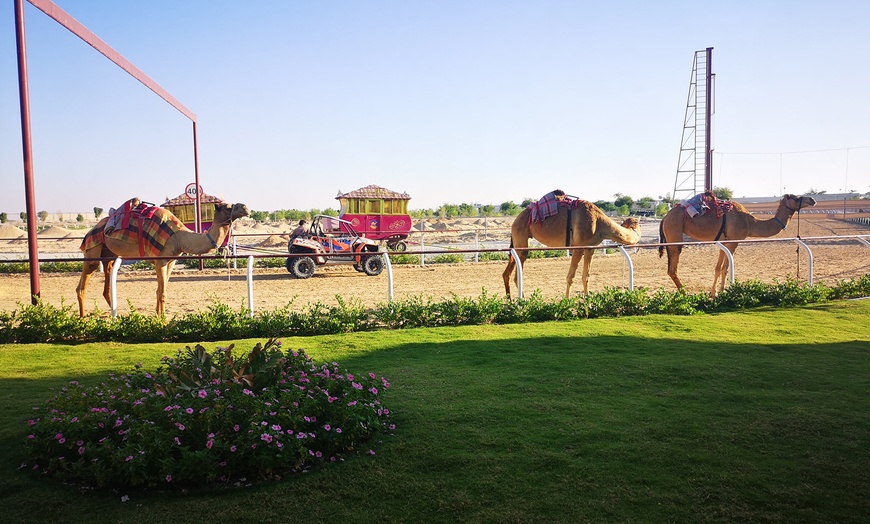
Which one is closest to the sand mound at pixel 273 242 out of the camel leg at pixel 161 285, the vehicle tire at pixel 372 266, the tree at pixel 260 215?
the vehicle tire at pixel 372 266

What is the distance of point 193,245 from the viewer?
414 inches

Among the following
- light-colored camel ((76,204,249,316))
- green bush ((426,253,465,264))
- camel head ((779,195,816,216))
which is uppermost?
camel head ((779,195,816,216))

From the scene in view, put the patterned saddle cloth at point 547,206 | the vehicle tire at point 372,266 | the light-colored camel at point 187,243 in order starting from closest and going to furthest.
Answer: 1. the light-colored camel at point 187,243
2. the patterned saddle cloth at point 547,206
3. the vehicle tire at point 372,266

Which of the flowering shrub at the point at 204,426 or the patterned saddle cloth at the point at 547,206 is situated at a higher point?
the patterned saddle cloth at the point at 547,206

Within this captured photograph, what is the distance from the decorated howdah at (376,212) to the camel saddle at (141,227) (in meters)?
10.4

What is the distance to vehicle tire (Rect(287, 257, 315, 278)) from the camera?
53.0 ft

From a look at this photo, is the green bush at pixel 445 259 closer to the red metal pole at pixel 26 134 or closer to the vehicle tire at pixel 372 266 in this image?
the vehicle tire at pixel 372 266

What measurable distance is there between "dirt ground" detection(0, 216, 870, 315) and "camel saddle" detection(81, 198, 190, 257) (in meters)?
1.18

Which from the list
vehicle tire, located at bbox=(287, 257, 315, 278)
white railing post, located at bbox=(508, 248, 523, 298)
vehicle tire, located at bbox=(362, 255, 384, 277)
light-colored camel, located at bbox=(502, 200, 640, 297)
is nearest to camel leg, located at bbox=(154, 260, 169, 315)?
white railing post, located at bbox=(508, 248, 523, 298)

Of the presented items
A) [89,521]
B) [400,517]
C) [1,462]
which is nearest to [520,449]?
[400,517]

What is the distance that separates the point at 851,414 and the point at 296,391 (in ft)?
13.3

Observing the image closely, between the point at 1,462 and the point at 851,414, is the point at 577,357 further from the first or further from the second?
the point at 1,462

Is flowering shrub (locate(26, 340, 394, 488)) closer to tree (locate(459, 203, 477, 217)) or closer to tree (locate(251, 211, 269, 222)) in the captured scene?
tree (locate(251, 211, 269, 222))

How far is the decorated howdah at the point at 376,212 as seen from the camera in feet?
69.8
